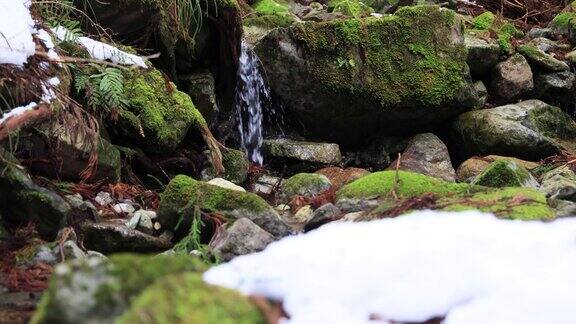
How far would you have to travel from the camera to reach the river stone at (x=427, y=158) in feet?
23.6

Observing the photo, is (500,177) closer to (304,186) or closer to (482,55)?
(304,186)

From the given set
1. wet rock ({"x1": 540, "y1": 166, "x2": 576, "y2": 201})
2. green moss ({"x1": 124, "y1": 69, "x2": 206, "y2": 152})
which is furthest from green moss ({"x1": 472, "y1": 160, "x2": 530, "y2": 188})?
green moss ({"x1": 124, "y1": 69, "x2": 206, "y2": 152})

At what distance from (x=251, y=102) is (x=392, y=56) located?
1.84m

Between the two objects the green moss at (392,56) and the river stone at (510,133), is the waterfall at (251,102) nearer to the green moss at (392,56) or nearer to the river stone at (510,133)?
the green moss at (392,56)

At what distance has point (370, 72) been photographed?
7652 mm

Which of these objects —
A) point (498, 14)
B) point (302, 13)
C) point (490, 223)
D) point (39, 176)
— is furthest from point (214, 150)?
point (498, 14)

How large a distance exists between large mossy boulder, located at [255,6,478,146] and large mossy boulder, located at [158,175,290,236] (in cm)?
364

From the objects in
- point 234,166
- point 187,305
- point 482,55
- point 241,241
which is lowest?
point 234,166

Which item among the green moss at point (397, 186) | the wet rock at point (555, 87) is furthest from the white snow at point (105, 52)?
the wet rock at point (555, 87)

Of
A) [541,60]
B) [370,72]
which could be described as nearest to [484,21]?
[541,60]

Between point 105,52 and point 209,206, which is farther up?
point 105,52

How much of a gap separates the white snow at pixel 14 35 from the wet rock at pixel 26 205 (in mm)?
555

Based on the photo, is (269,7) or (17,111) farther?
(269,7)

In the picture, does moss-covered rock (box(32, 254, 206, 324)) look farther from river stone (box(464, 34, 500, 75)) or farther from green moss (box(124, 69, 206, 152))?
river stone (box(464, 34, 500, 75))
